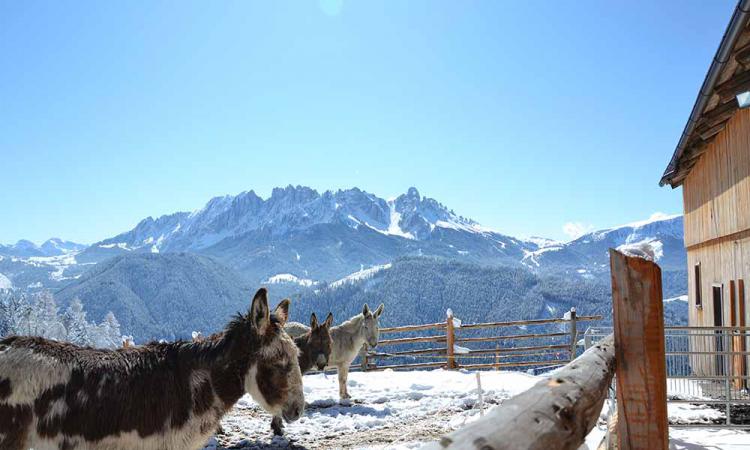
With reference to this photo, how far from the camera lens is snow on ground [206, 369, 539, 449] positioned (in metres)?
7.26

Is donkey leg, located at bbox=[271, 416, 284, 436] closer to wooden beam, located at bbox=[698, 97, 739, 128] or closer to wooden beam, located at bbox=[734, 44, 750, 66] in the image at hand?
wooden beam, located at bbox=[734, 44, 750, 66]

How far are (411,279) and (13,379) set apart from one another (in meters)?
185

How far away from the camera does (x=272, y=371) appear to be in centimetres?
388

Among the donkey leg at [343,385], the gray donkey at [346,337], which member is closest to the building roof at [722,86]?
the gray donkey at [346,337]

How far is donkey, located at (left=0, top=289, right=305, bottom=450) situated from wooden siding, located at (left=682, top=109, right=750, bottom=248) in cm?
886

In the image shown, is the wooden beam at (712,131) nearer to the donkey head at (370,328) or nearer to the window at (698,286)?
the window at (698,286)

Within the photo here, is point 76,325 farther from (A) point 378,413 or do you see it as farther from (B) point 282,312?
(B) point 282,312

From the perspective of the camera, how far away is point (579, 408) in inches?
59.2

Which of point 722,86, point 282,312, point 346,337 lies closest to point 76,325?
point 346,337

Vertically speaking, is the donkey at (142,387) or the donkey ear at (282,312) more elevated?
the donkey ear at (282,312)

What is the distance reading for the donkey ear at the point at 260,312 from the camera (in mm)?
3736

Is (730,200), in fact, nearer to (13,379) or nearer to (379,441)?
(379,441)

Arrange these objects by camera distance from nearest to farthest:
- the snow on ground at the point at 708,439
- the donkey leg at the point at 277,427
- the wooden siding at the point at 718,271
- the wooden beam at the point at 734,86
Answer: the snow on ground at the point at 708,439 < the wooden beam at the point at 734,86 < the donkey leg at the point at 277,427 < the wooden siding at the point at 718,271

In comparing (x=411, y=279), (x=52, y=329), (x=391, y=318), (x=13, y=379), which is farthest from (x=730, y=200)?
(x=411, y=279)
